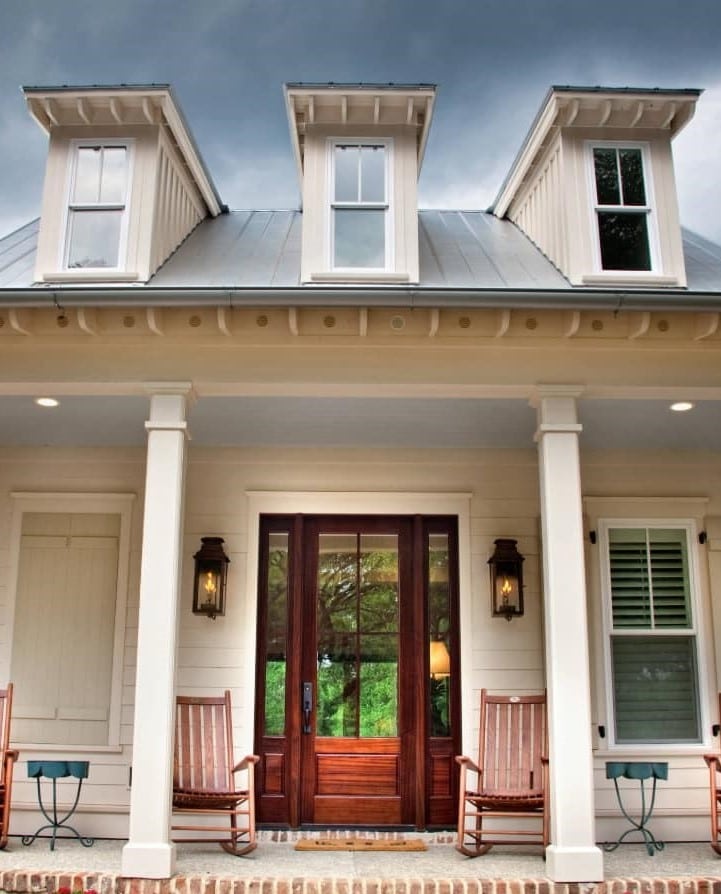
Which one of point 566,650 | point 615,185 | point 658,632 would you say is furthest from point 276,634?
point 615,185

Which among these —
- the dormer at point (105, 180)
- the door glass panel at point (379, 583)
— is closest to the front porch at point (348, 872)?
the door glass panel at point (379, 583)

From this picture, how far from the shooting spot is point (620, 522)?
625 centimetres

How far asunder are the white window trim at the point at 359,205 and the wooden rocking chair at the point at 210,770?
9.37 feet

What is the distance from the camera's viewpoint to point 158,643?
445 cm

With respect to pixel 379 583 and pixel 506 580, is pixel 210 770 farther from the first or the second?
pixel 506 580

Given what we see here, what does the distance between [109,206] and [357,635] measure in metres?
3.31

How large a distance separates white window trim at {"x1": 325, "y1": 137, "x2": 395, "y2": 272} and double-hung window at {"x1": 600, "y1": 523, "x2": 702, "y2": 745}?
2612mm

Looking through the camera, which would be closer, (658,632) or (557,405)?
(557,405)

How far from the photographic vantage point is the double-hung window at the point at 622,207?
523 centimetres

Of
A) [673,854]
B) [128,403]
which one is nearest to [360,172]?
[128,403]

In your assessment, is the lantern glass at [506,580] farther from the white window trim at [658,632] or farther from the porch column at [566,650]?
the porch column at [566,650]

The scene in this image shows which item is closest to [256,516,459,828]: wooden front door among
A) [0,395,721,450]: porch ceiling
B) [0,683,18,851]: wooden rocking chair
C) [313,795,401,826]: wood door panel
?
[313,795,401,826]: wood door panel

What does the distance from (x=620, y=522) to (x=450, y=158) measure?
15881mm

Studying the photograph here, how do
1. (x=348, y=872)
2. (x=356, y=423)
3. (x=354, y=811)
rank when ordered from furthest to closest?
(x=354, y=811), (x=356, y=423), (x=348, y=872)
